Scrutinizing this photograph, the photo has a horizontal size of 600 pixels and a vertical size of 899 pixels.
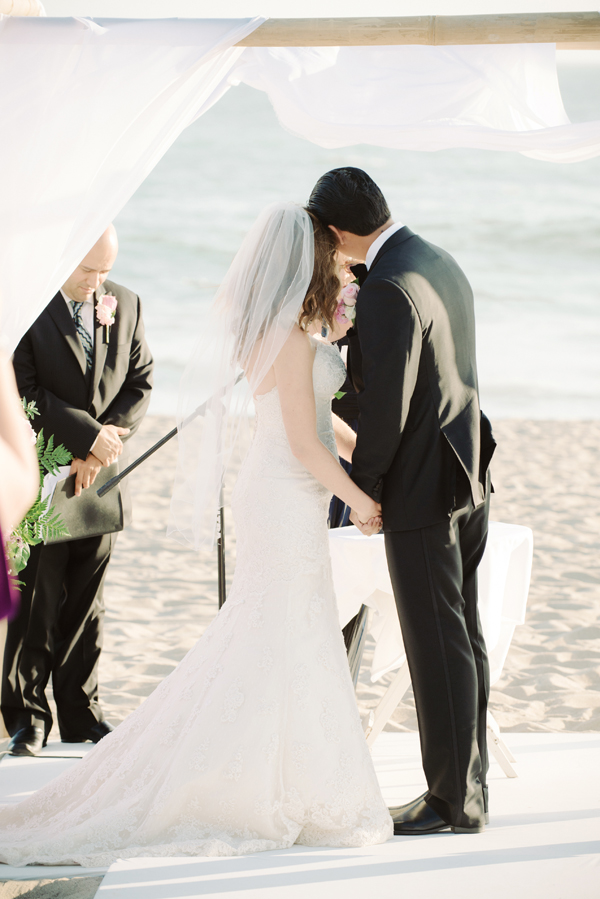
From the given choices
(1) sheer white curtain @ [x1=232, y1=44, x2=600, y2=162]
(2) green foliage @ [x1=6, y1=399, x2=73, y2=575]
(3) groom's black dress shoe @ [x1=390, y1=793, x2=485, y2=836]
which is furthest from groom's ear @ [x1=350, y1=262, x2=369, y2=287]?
(3) groom's black dress shoe @ [x1=390, y1=793, x2=485, y2=836]

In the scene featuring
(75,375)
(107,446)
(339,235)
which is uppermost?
(339,235)

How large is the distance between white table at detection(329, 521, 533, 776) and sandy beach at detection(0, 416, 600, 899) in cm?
94

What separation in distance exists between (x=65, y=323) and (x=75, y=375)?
0.73 ft

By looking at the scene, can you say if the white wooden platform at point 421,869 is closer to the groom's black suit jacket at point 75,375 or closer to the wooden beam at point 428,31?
the groom's black suit jacket at point 75,375

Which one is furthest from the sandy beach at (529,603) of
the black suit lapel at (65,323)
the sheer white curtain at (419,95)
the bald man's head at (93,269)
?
the sheer white curtain at (419,95)

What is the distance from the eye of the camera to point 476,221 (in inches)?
1021

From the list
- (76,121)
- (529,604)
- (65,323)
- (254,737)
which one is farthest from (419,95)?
(529,604)

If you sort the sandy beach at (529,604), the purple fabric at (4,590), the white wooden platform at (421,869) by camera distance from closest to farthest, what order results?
the purple fabric at (4,590)
the white wooden platform at (421,869)
the sandy beach at (529,604)

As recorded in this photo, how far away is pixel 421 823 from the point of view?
2.71 m

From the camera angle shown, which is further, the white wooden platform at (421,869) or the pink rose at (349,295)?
the pink rose at (349,295)

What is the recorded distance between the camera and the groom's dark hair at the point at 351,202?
107 inches

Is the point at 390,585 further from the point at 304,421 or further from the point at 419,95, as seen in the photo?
the point at 419,95

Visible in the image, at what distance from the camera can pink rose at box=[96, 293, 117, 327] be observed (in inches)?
151

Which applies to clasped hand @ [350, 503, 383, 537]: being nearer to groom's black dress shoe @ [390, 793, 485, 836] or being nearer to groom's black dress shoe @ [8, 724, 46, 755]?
groom's black dress shoe @ [390, 793, 485, 836]
